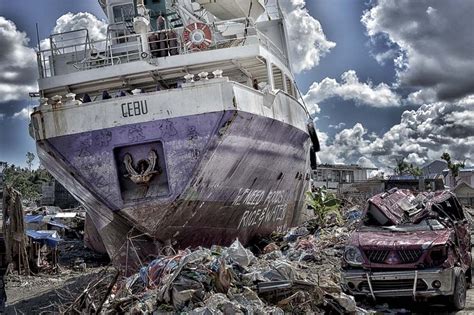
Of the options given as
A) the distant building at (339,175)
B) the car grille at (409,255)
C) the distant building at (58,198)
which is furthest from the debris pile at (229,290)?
the distant building at (339,175)

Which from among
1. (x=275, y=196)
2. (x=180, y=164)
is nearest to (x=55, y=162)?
(x=180, y=164)

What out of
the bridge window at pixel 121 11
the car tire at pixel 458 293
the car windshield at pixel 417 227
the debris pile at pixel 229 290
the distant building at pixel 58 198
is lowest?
the car tire at pixel 458 293

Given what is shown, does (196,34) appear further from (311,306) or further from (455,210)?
(311,306)

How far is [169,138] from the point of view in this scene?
1053 centimetres

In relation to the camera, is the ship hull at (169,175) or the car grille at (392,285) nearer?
the car grille at (392,285)

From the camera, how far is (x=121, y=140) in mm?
10672

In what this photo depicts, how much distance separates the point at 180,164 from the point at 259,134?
2188mm

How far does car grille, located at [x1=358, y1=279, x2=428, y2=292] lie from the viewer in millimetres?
7002

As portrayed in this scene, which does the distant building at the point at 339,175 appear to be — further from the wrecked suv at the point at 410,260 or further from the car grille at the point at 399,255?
the car grille at the point at 399,255

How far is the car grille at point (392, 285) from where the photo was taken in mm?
7002

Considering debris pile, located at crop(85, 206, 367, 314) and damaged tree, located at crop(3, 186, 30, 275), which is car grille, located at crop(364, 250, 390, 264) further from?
damaged tree, located at crop(3, 186, 30, 275)

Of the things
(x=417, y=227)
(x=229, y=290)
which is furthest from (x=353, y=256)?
(x=229, y=290)

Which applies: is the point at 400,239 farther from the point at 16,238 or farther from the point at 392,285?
the point at 16,238

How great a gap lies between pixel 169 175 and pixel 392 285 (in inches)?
193
